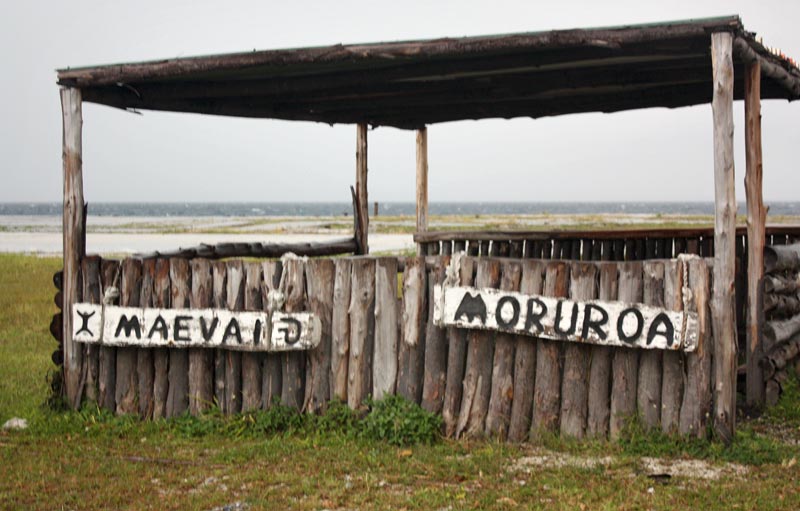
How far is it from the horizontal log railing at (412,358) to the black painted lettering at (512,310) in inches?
5.4

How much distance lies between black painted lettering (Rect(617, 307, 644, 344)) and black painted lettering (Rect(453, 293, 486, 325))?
109 centimetres

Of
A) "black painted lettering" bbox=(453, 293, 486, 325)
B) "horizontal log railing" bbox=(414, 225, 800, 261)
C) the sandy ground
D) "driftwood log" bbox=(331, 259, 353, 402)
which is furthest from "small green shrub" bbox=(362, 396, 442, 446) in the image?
the sandy ground

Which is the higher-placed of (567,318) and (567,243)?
(567,243)

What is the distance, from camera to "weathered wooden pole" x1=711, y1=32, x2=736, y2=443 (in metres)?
7.35

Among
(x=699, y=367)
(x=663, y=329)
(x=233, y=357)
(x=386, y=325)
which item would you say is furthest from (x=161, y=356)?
(x=699, y=367)

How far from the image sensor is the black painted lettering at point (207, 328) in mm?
8492

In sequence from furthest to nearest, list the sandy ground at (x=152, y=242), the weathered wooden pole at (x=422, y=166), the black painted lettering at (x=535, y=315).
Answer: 1. the sandy ground at (x=152, y=242)
2. the weathered wooden pole at (x=422, y=166)
3. the black painted lettering at (x=535, y=315)

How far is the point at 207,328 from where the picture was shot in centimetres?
852

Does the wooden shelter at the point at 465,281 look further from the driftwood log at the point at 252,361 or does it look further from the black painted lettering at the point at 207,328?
the black painted lettering at the point at 207,328

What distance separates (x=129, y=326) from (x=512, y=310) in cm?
361

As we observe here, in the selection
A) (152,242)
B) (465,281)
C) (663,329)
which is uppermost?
(465,281)

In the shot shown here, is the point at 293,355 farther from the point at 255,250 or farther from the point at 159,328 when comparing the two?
the point at 255,250

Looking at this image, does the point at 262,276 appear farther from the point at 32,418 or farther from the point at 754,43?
the point at 754,43

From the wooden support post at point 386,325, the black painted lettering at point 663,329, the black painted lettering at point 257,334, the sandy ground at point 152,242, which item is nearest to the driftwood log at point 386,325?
the wooden support post at point 386,325
